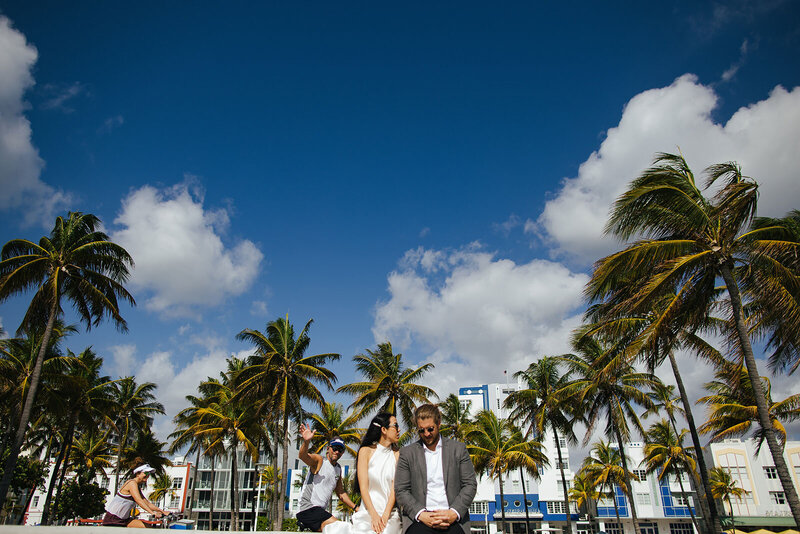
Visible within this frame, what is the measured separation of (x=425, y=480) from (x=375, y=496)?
739 mm

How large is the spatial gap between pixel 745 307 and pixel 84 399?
33.3 metres

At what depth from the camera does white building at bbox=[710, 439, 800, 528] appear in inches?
1826

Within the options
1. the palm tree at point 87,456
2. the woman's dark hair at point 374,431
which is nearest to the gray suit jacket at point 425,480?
the woman's dark hair at point 374,431

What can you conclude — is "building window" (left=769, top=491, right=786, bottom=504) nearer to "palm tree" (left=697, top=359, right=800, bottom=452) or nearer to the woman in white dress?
"palm tree" (left=697, top=359, right=800, bottom=452)

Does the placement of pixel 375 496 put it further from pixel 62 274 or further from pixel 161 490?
pixel 161 490

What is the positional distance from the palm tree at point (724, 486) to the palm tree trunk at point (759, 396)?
45.9 m

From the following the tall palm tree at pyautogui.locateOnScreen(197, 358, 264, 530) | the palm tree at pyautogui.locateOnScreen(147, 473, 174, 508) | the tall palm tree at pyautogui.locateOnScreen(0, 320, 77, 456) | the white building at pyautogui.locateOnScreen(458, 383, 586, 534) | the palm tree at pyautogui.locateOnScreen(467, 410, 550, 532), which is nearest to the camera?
the tall palm tree at pyautogui.locateOnScreen(0, 320, 77, 456)

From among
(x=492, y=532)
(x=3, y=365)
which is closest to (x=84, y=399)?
(x=3, y=365)

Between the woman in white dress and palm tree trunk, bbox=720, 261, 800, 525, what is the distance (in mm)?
9750

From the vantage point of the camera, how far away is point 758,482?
4822 centimetres

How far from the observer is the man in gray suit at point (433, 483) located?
3771mm

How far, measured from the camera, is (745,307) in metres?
13.5

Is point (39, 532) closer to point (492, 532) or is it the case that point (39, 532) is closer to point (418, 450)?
point (418, 450)

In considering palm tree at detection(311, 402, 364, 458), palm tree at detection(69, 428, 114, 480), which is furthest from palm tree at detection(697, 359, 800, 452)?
palm tree at detection(69, 428, 114, 480)
